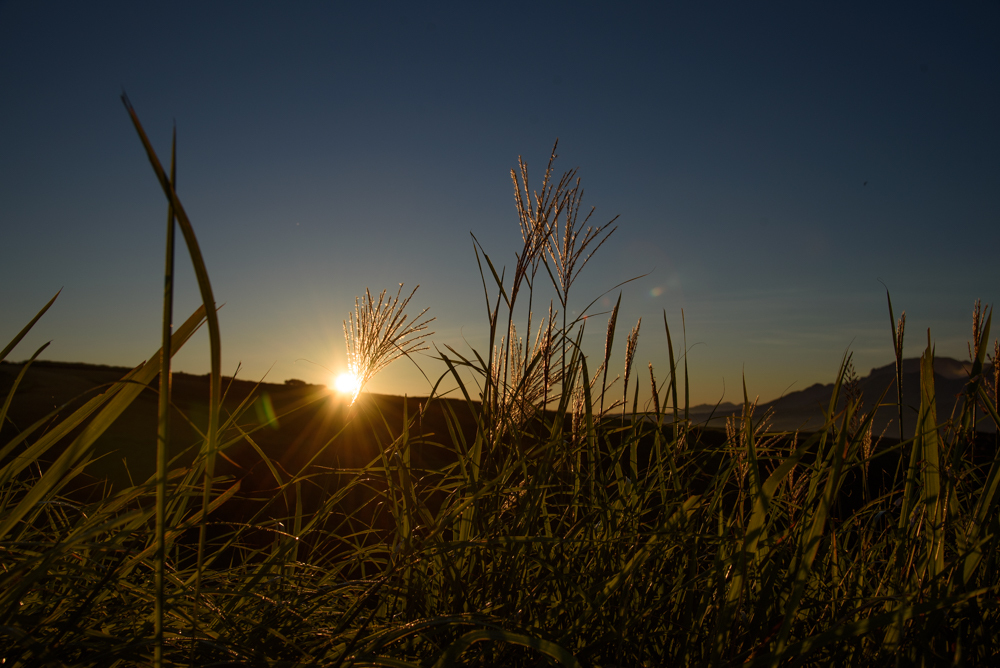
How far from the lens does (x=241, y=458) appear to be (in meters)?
7.93

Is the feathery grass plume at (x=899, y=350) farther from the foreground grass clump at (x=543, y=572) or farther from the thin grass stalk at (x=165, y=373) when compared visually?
the thin grass stalk at (x=165, y=373)

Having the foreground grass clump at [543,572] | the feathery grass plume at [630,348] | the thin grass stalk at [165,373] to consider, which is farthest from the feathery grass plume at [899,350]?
the thin grass stalk at [165,373]

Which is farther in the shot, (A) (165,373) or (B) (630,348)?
(B) (630,348)

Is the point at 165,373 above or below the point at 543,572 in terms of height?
above

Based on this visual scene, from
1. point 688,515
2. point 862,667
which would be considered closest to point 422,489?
point 688,515

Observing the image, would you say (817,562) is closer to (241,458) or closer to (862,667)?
(862,667)

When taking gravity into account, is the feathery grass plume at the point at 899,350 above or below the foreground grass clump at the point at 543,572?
above

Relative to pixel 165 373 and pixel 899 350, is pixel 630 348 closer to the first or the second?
pixel 899 350

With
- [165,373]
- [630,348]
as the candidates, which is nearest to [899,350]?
[630,348]

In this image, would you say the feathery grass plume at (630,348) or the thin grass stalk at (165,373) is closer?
the thin grass stalk at (165,373)

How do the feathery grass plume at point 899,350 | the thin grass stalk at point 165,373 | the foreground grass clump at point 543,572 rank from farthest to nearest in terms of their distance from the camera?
1. the feathery grass plume at point 899,350
2. the foreground grass clump at point 543,572
3. the thin grass stalk at point 165,373

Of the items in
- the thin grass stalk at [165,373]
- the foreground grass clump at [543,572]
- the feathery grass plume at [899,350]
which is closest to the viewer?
the thin grass stalk at [165,373]

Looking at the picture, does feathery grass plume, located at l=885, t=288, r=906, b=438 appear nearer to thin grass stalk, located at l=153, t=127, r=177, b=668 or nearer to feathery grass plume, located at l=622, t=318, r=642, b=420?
feathery grass plume, located at l=622, t=318, r=642, b=420

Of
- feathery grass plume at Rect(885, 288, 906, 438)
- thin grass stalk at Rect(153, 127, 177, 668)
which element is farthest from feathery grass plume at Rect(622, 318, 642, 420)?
thin grass stalk at Rect(153, 127, 177, 668)
